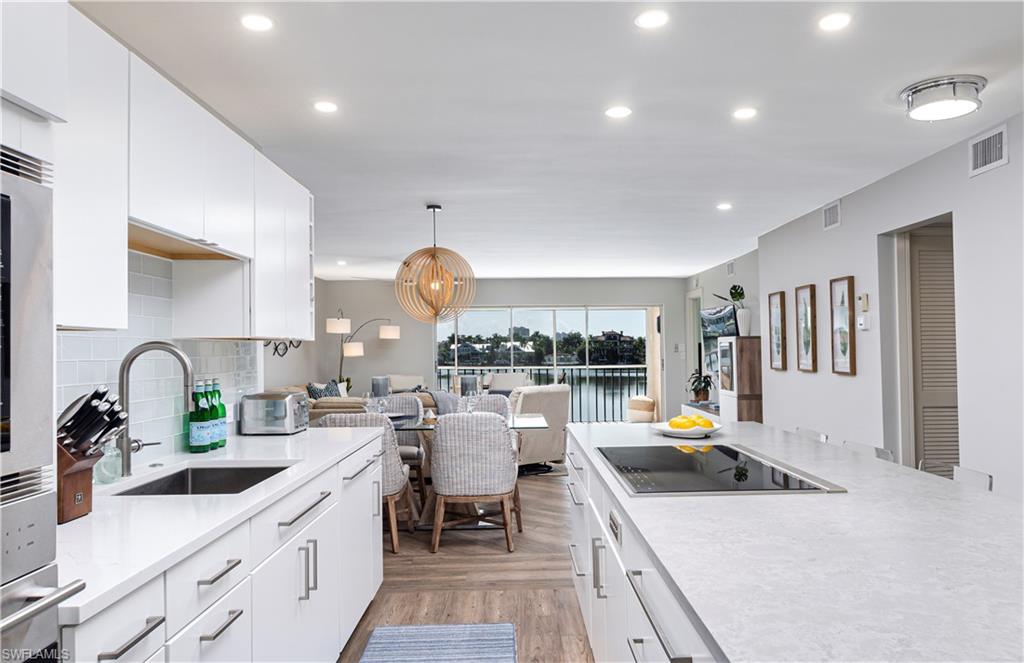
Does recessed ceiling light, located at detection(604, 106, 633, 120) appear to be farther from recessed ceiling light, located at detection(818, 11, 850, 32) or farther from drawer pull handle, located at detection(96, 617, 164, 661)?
drawer pull handle, located at detection(96, 617, 164, 661)

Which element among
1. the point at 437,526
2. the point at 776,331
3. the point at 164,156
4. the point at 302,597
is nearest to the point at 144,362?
the point at 164,156

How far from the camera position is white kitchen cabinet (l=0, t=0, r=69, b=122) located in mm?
958

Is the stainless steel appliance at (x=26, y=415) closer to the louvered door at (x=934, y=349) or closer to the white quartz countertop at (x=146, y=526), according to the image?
the white quartz countertop at (x=146, y=526)

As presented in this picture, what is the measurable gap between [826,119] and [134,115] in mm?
3015

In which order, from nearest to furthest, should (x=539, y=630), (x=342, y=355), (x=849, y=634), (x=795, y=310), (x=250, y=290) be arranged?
(x=849, y=634) < (x=250, y=290) < (x=539, y=630) < (x=795, y=310) < (x=342, y=355)

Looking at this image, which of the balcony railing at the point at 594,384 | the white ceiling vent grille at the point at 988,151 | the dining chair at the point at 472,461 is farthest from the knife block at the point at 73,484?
the balcony railing at the point at 594,384

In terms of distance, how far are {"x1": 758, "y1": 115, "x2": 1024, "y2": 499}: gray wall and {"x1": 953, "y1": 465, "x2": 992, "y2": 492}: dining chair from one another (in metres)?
1.44

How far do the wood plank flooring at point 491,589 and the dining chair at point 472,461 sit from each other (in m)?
0.20

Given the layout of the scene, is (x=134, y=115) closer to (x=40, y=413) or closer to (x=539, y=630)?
(x=40, y=413)

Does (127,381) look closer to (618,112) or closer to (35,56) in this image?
(35,56)

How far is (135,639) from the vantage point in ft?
3.79

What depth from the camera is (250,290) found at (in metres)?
2.69

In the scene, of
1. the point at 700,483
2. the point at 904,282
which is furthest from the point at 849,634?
the point at 904,282

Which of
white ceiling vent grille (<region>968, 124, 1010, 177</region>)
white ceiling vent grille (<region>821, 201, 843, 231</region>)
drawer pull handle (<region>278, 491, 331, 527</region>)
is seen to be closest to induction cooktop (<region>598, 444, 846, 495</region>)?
drawer pull handle (<region>278, 491, 331, 527</region>)
